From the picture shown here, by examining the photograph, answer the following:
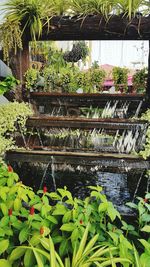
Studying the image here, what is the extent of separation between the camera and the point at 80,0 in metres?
2.81

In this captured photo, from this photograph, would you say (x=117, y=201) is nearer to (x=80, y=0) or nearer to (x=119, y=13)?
(x=119, y=13)

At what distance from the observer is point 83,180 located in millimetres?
3330

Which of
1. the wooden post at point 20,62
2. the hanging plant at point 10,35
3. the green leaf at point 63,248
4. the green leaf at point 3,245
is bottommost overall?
the green leaf at point 63,248

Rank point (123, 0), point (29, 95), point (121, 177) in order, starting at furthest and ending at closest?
point (121, 177), point (29, 95), point (123, 0)

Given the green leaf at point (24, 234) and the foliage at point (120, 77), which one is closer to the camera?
the green leaf at point (24, 234)

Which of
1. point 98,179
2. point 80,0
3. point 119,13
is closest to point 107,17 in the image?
point 119,13

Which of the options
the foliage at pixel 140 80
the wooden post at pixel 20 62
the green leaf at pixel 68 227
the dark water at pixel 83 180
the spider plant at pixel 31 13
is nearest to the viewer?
the green leaf at pixel 68 227

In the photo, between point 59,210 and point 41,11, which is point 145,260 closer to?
point 59,210

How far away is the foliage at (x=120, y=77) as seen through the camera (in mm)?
3334

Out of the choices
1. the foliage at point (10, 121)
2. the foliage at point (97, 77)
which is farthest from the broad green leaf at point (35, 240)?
the foliage at point (97, 77)

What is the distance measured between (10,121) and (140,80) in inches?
62.8

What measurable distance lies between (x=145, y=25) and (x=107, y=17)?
376 mm

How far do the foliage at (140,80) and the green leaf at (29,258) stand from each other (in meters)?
2.46

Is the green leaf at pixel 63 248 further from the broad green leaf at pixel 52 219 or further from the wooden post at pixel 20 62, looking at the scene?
the wooden post at pixel 20 62
